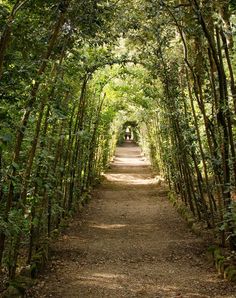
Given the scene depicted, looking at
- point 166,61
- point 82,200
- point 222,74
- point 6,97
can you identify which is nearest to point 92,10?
point 222,74

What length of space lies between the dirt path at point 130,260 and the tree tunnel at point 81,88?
45cm

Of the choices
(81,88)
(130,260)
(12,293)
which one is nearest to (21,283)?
(12,293)

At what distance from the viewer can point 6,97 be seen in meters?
3.28

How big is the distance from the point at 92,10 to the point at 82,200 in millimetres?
6990

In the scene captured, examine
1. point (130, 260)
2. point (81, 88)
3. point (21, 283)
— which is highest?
point (81, 88)

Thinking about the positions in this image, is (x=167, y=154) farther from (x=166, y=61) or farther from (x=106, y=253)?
(x=106, y=253)

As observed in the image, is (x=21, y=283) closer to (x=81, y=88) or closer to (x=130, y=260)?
(x=130, y=260)

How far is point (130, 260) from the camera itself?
21.1ft

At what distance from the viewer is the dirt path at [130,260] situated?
16.4ft

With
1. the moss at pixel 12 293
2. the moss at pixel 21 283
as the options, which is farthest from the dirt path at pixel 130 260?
the moss at pixel 12 293

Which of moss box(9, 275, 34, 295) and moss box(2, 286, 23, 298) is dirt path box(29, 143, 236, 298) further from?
moss box(2, 286, 23, 298)

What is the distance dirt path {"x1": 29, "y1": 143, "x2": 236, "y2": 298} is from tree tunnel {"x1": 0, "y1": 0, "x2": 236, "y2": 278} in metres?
0.45

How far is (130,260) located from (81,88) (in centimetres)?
438

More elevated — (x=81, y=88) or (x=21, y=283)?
(x=81, y=88)
